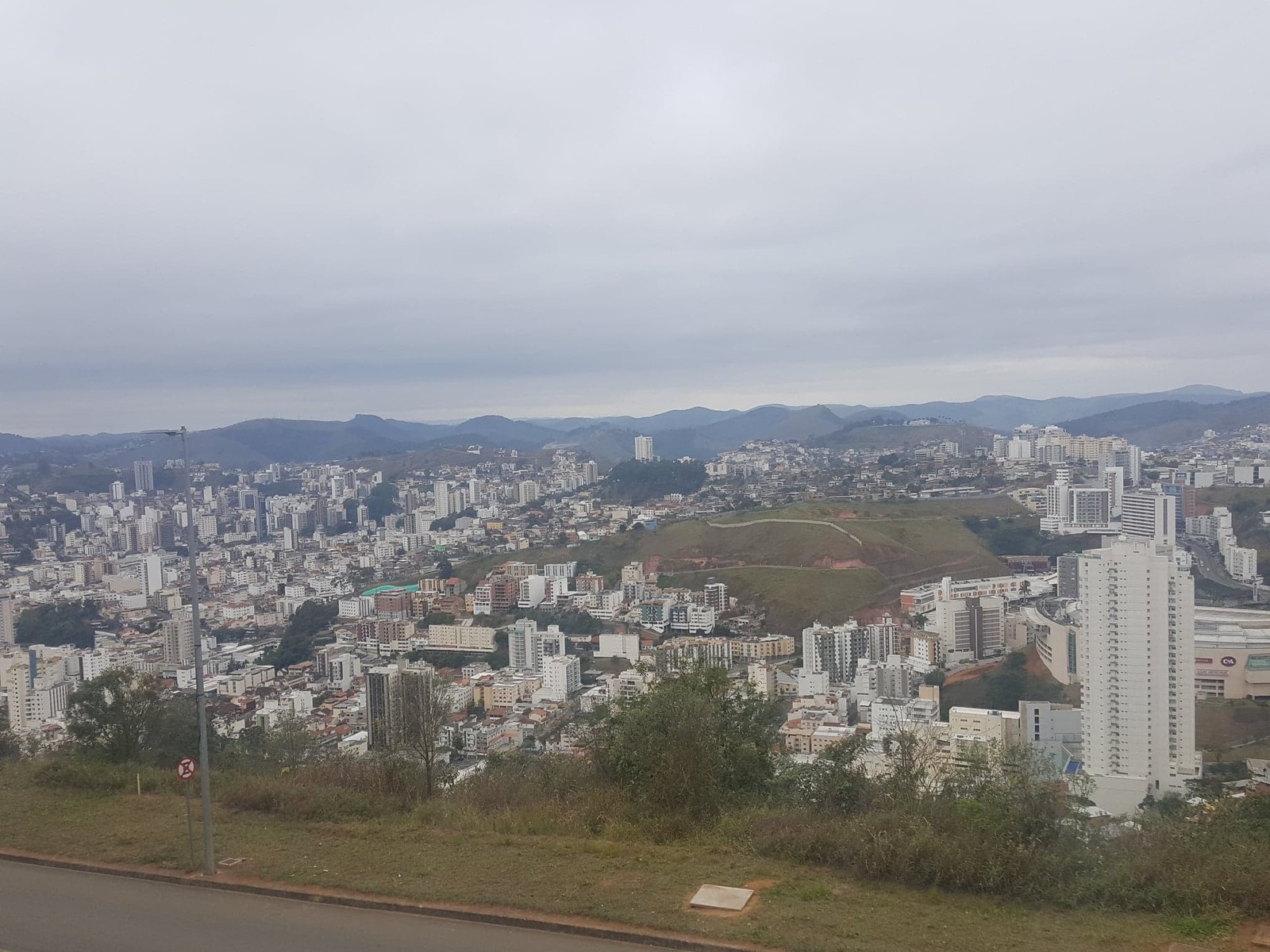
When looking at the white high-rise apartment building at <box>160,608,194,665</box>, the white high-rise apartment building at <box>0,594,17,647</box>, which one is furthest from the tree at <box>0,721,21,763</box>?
the white high-rise apartment building at <box>0,594,17,647</box>

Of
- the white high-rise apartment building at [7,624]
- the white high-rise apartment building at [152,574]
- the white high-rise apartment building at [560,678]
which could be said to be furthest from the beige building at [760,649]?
the white high-rise apartment building at [7,624]

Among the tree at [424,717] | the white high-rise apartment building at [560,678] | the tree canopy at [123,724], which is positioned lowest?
the white high-rise apartment building at [560,678]

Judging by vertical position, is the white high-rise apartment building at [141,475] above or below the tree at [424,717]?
above

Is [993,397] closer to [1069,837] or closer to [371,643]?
[371,643]

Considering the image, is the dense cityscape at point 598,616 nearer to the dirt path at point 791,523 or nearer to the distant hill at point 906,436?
the dirt path at point 791,523

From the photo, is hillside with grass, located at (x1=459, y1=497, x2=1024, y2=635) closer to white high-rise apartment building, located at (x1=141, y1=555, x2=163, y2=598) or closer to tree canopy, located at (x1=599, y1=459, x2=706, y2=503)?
white high-rise apartment building, located at (x1=141, y1=555, x2=163, y2=598)

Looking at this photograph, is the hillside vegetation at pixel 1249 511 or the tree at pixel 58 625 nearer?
the hillside vegetation at pixel 1249 511

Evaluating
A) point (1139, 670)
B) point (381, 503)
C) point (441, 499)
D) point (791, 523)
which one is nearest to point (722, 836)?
point (1139, 670)
